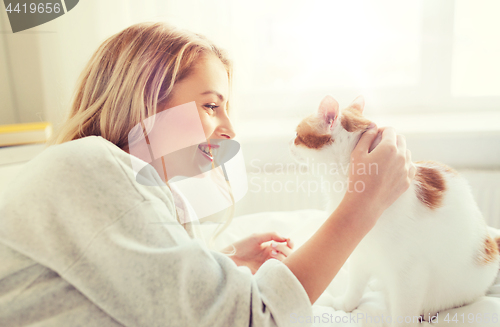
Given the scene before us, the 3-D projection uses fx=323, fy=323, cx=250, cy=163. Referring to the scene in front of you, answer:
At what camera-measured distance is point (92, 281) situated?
0.41 meters

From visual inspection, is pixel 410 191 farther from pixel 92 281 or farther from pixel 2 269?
pixel 2 269

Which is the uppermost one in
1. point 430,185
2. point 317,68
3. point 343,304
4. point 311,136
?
point 317,68

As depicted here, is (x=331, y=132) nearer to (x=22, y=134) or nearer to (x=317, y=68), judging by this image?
(x=317, y=68)

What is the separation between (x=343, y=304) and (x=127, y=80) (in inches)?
26.9

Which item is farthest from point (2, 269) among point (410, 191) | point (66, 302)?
point (410, 191)

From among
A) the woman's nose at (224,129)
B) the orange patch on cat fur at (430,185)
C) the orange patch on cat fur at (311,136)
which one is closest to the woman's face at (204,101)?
the woman's nose at (224,129)

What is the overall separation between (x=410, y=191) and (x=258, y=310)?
0.41 meters

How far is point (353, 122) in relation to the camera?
2.26ft

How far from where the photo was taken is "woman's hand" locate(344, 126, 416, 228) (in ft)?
1.82

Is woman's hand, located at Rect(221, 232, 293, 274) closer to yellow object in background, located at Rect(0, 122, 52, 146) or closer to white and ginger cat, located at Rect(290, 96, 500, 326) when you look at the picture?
white and ginger cat, located at Rect(290, 96, 500, 326)

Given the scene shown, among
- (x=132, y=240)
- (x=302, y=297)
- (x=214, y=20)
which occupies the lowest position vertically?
(x=302, y=297)

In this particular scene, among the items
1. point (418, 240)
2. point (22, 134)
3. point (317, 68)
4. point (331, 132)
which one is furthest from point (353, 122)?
point (22, 134)

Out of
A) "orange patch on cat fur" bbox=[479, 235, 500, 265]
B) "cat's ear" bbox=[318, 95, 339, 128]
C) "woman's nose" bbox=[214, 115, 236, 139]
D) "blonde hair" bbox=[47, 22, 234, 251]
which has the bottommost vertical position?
"orange patch on cat fur" bbox=[479, 235, 500, 265]

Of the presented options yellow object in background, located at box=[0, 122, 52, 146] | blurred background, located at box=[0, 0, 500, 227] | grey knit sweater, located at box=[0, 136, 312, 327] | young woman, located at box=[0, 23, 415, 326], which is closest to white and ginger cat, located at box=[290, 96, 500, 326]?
young woman, located at box=[0, 23, 415, 326]
